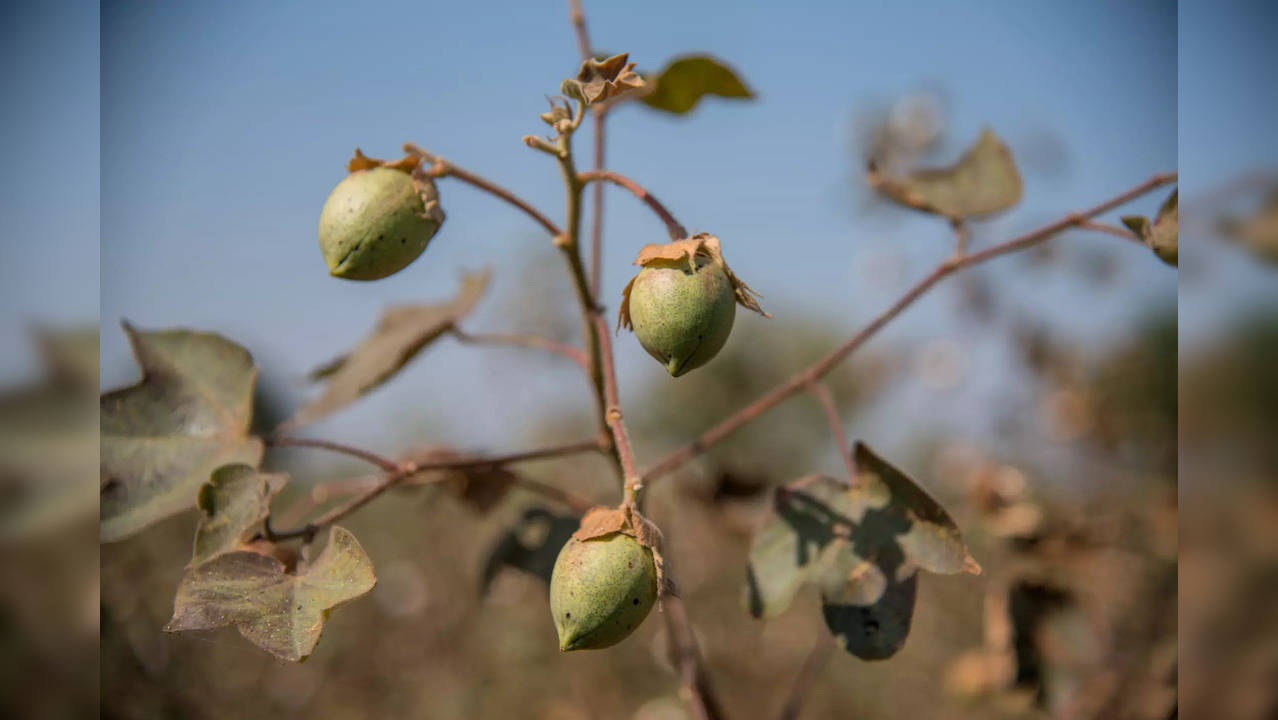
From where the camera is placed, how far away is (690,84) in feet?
3.18

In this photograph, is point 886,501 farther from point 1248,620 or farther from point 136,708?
point 136,708

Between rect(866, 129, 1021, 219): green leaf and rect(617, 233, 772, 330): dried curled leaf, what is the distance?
0.44m

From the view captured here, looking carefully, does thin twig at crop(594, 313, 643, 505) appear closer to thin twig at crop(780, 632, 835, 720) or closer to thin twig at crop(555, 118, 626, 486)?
thin twig at crop(555, 118, 626, 486)

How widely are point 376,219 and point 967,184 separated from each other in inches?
32.1

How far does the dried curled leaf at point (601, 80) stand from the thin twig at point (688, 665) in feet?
2.03

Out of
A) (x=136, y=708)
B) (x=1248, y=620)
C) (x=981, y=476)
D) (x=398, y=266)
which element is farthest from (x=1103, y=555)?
(x=136, y=708)

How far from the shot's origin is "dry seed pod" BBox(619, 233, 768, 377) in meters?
0.75

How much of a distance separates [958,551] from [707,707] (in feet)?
1.39

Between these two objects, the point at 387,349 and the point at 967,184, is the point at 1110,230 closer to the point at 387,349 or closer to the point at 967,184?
the point at 967,184

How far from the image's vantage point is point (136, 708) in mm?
2018

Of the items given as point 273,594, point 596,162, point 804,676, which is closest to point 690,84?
point 596,162

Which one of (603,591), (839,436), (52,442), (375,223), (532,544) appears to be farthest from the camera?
(532,544)

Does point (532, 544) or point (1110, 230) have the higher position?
point (1110, 230)

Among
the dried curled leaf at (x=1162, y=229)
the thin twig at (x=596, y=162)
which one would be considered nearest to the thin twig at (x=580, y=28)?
the thin twig at (x=596, y=162)
